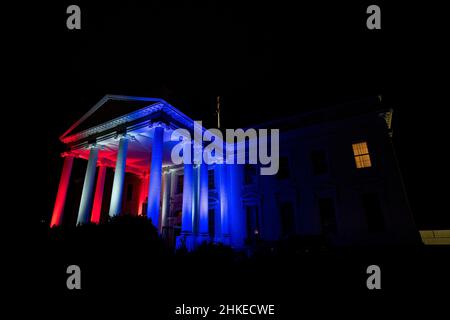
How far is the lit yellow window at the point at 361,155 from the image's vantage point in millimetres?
15965

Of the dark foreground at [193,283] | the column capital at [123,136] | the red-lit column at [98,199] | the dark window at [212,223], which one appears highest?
the column capital at [123,136]

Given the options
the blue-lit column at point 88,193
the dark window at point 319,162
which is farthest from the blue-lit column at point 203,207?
the dark window at point 319,162

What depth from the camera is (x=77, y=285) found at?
565 cm

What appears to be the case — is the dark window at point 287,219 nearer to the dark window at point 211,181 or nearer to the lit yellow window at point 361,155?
the lit yellow window at point 361,155

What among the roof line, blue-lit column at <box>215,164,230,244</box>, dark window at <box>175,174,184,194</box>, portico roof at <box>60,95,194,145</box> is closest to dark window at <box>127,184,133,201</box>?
dark window at <box>175,174,184,194</box>

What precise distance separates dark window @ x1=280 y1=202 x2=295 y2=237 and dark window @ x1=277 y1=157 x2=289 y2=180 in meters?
2.19

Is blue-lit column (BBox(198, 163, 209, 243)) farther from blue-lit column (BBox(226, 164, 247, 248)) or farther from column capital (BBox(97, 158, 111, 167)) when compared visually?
column capital (BBox(97, 158, 111, 167))

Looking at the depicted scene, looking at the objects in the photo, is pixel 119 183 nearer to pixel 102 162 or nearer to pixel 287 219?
pixel 102 162

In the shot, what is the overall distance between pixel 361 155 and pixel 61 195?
2264 centimetres

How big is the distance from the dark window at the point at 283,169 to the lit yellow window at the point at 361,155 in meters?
4.93

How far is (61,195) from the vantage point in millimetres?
17875

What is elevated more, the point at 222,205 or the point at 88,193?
the point at 88,193

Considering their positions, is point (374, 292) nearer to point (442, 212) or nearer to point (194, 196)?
point (194, 196)
